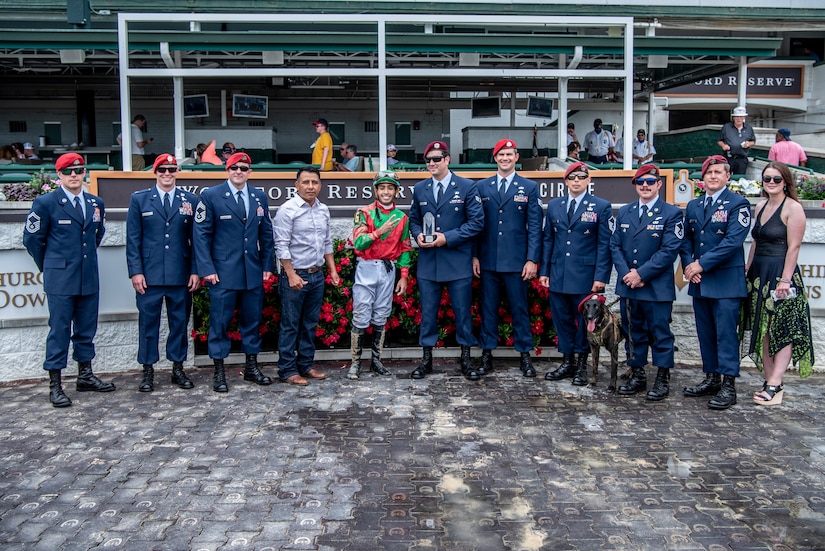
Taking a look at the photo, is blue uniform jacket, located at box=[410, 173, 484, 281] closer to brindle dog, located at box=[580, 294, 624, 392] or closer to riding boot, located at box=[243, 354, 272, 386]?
brindle dog, located at box=[580, 294, 624, 392]

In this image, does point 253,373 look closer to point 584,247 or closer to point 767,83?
point 584,247

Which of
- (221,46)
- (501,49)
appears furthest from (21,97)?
→ (501,49)

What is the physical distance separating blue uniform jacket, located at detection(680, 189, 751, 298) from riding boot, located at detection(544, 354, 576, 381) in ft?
4.10

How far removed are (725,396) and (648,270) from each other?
1.15 meters

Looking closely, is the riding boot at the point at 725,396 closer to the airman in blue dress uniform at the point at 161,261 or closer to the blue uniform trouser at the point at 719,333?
the blue uniform trouser at the point at 719,333

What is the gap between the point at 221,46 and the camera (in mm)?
9812

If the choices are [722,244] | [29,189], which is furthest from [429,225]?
[29,189]

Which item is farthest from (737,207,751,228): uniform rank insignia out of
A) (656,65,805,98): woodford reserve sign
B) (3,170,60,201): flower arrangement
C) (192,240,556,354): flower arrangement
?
(656,65,805,98): woodford reserve sign

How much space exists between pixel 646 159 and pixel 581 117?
438 centimetres

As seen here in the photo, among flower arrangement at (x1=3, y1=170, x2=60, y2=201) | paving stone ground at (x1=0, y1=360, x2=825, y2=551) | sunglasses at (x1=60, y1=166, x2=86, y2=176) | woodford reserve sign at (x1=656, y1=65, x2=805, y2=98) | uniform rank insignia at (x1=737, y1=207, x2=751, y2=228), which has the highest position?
woodford reserve sign at (x1=656, y1=65, x2=805, y2=98)

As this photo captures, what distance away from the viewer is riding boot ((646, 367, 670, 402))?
19.8 feet

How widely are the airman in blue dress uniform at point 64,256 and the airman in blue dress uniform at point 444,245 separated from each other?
284cm

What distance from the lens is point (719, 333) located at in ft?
19.7

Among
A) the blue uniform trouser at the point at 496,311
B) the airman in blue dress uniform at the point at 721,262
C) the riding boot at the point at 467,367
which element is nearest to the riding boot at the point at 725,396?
the airman in blue dress uniform at the point at 721,262
